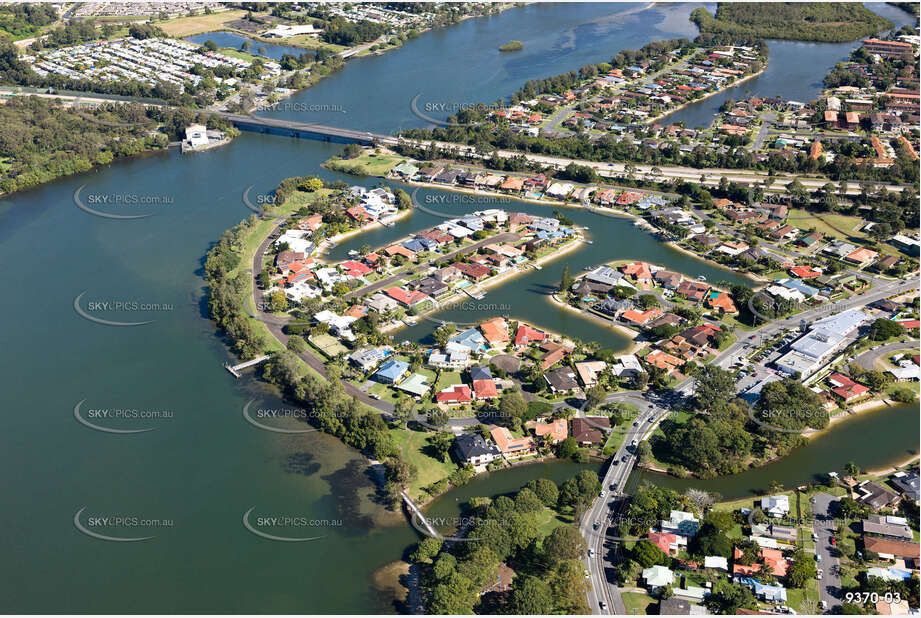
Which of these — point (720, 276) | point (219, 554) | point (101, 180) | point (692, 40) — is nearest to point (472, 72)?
point (692, 40)

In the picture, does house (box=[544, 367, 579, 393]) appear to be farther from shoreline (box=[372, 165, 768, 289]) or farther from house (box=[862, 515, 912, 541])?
shoreline (box=[372, 165, 768, 289])

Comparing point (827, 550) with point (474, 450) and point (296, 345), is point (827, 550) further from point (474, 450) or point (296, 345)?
point (296, 345)

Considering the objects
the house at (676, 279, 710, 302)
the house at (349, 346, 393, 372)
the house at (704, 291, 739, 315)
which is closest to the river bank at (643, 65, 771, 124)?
the house at (676, 279, 710, 302)

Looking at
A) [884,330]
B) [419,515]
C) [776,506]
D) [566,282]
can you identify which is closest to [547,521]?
[419,515]

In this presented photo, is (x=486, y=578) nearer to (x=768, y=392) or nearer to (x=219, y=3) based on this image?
(x=768, y=392)

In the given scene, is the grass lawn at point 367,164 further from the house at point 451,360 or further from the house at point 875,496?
the house at point 875,496

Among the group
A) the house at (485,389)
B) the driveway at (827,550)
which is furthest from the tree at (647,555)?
the house at (485,389)
